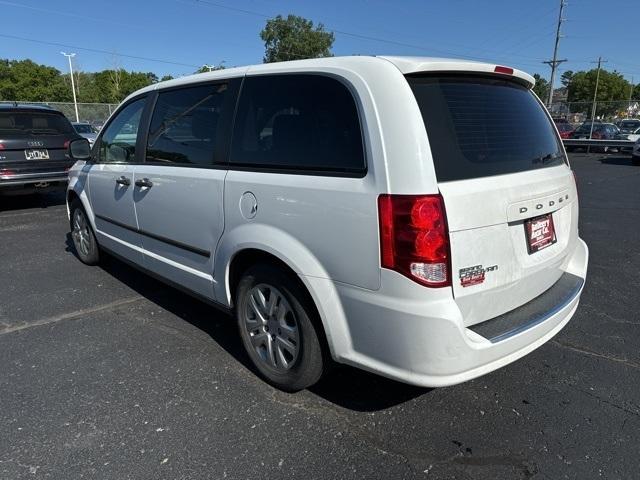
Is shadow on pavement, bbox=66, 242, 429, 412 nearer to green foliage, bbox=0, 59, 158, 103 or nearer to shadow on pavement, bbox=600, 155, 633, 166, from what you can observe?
shadow on pavement, bbox=600, 155, 633, 166

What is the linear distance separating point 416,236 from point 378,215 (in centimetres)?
19

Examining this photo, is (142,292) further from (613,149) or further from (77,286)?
(613,149)

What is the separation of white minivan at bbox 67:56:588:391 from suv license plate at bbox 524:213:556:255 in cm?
1

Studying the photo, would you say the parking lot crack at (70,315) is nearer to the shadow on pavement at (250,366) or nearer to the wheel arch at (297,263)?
the shadow on pavement at (250,366)

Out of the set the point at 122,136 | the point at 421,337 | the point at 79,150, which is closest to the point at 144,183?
the point at 122,136

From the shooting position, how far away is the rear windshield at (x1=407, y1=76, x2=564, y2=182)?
224cm

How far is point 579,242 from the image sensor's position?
3246 mm

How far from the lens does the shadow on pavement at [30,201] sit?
9.24m

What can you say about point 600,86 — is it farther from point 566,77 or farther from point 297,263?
point 297,263

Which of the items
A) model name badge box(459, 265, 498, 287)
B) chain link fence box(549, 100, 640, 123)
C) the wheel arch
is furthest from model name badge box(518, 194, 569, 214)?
chain link fence box(549, 100, 640, 123)

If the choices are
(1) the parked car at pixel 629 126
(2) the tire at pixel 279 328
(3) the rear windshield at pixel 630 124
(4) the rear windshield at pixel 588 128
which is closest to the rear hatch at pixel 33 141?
(2) the tire at pixel 279 328

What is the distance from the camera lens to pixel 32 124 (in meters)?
8.48

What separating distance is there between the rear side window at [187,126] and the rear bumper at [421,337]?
145 cm

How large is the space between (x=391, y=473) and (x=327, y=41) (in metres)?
70.5
